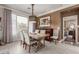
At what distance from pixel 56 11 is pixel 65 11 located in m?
0.23

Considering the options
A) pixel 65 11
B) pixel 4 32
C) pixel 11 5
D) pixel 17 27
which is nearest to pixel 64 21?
pixel 65 11

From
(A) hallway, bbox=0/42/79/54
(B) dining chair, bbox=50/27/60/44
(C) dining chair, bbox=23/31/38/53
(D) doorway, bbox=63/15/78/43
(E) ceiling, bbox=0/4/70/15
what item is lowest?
(A) hallway, bbox=0/42/79/54

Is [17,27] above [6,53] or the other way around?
above

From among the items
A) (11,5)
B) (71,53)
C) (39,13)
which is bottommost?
(71,53)

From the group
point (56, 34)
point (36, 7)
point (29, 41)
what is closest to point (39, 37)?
point (29, 41)

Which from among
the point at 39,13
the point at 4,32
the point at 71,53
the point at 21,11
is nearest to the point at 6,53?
the point at 4,32

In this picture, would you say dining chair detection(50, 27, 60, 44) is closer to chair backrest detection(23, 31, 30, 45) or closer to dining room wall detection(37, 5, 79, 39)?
dining room wall detection(37, 5, 79, 39)

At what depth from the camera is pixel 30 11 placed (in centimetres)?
240

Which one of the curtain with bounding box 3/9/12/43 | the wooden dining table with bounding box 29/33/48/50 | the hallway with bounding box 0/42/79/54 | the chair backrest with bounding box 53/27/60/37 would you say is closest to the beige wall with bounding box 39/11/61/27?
the chair backrest with bounding box 53/27/60/37

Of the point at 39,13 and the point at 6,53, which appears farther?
the point at 39,13

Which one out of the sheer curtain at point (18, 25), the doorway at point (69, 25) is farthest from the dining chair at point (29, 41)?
the doorway at point (69, 25)

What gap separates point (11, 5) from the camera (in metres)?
2.25

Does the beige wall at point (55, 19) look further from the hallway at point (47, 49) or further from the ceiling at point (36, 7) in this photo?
the hallway at point (47, 49)
